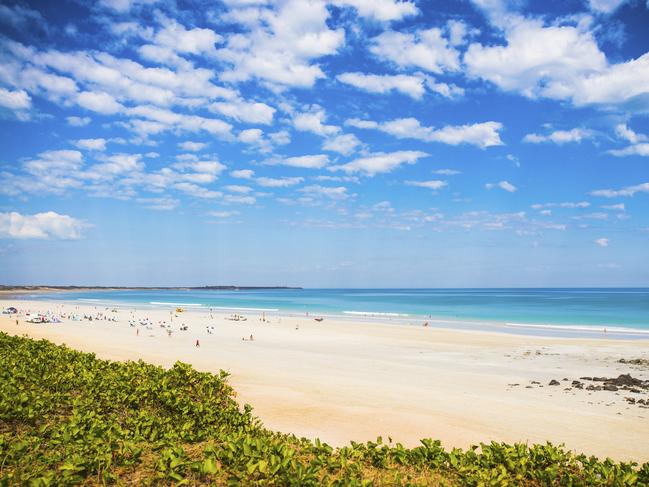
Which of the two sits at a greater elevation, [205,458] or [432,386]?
[205,458]

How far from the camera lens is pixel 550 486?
4891 millimetres

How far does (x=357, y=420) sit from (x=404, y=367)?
494 inches

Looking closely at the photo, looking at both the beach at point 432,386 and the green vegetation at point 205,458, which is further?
the beach at point 432,386

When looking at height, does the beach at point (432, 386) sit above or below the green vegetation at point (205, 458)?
below

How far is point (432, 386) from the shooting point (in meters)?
19.8

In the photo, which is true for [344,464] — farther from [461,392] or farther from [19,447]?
[461,392]

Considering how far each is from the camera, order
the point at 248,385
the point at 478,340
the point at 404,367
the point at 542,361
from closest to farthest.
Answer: the point at 248,385 < the point at 404,367 < the point at 542,361 < the point at 478,340

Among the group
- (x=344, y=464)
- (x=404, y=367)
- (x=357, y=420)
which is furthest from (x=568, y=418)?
(x=344, y=464)

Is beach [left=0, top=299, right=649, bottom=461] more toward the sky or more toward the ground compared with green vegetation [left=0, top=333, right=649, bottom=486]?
more toward the ground

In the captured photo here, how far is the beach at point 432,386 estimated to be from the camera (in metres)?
12.8

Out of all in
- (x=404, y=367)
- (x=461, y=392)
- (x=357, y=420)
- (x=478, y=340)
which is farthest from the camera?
(x=478, y=340)

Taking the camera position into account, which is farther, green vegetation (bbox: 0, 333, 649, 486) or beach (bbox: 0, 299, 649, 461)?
beach (bbox: 0, 299, 649, 461)

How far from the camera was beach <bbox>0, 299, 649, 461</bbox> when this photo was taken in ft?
42.0

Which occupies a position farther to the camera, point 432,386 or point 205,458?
point 432,386
